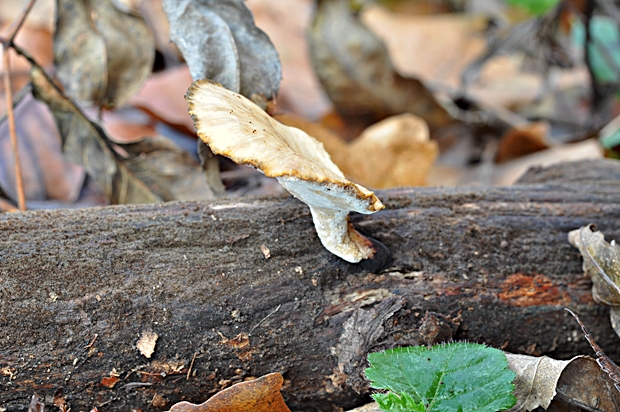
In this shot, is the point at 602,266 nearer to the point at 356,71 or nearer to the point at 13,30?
the point at 356,71

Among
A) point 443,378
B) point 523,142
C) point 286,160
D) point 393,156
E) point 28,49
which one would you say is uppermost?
point 286,160

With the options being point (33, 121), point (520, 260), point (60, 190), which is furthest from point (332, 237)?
point (33, 121)

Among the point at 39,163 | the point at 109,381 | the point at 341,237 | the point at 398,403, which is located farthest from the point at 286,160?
the point at 39,163

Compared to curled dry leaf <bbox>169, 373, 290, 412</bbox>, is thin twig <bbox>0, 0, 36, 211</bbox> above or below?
above

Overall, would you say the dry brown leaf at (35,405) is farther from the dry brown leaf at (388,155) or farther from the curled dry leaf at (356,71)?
the curled dry leaf at (356,71)

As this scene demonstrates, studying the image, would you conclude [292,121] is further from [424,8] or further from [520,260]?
[424,8]

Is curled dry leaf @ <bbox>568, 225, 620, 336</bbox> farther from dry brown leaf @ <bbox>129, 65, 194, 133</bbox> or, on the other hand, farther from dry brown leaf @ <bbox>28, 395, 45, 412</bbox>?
dry brown leaf @ <bbox>129, 65, 194, 133</bbox>

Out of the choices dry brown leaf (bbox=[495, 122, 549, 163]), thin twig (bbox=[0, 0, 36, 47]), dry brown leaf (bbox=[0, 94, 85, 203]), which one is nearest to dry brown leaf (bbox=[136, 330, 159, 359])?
thin twig (bbox=[0, 0, 36, 47])
